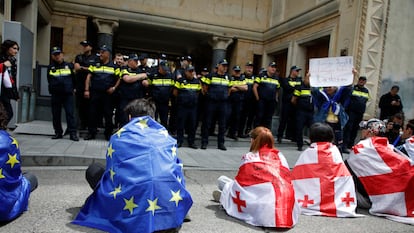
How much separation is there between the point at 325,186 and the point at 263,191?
37.4 inches

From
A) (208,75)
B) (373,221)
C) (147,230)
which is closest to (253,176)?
(147,230)

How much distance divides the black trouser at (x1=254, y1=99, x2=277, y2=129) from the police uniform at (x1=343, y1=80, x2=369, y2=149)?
6.04ft

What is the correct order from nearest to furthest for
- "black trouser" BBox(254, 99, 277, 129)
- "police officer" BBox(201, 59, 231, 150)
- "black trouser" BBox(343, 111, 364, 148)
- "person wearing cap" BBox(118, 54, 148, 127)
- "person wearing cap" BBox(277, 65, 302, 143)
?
"person wearing cap" BBox(118, 54, 148, 127) < "police officer" BBox(201, 59, 231, 150) < "black trouser" BBox(343, 111, 364, 148) < "black trouser" BBox(254, 99, 277, 129) < "person wearing cap" BBox(277, 65, 302, 143)

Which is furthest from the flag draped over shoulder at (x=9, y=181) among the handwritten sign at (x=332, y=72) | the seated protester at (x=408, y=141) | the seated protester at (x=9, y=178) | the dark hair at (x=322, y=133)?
the handwritten sign at (x=332, y=72)

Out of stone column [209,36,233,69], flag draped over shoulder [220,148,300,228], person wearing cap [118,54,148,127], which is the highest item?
stone column [209,36,233,69]

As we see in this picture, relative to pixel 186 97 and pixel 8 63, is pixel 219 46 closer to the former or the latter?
pixel 186 97

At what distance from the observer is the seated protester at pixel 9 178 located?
308 cm

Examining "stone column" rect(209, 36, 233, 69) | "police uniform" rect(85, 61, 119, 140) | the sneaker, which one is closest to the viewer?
the sneaker

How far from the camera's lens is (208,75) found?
319 inches

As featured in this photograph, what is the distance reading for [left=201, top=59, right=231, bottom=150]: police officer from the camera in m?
7.89

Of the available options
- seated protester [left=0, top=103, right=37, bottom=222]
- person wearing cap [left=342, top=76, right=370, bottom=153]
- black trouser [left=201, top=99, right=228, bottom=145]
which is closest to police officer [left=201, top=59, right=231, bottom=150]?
black trouser [left=201, top=99, right=228, bottom=145]

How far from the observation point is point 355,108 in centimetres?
868

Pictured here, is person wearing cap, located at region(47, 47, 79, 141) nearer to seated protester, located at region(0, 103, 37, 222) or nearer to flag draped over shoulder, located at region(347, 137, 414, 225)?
seated protester, located at region(0, 103, 37, 222)

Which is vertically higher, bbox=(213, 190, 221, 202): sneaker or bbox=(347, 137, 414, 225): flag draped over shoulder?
bbox=(347, 137, 414, 225): flag draped over shoulder
